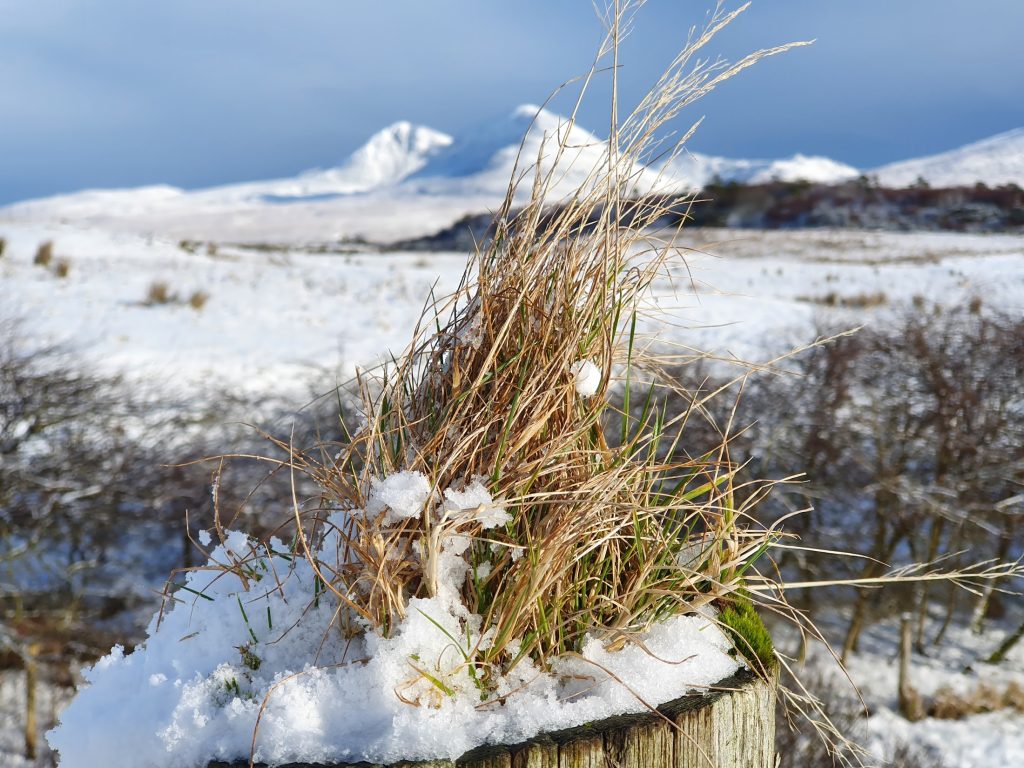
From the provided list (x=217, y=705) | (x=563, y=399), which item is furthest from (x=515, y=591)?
(x=217, y=705)

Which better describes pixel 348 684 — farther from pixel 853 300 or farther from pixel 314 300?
pixel 314 300

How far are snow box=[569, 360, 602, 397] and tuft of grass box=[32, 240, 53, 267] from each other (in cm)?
1728

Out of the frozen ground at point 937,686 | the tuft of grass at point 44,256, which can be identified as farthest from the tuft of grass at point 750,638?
the tuft of grass at point 44,256

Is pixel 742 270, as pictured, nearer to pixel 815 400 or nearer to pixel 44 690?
pixel 815 400

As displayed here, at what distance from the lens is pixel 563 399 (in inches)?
50.1

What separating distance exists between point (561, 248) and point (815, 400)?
8532 millimetres

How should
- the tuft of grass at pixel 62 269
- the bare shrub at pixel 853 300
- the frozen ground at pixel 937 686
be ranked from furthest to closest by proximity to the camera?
the tuft of grass at pixel 62 269 < the bare shrub at pixel 853 300 < the frozen ground at pixel 937 686

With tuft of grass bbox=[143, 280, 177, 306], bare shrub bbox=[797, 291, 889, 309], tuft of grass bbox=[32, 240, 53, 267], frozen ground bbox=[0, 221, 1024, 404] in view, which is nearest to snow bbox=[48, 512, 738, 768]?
frozen ground bbox=[0, 221, 1024, 404]

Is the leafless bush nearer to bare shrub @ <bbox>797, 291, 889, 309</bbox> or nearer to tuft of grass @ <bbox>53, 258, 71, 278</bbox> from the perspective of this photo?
bare shrub @ <bbox>797, 291, 889, 309</bbox>

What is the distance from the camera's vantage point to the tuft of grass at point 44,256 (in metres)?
15.3

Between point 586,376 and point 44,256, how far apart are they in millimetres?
17710

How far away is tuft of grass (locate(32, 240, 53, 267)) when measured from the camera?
15.3m

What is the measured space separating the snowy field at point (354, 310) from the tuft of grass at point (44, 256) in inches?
6.7

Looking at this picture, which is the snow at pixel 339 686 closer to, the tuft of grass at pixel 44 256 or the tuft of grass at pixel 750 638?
the tuft of grass at pixel 750 638
